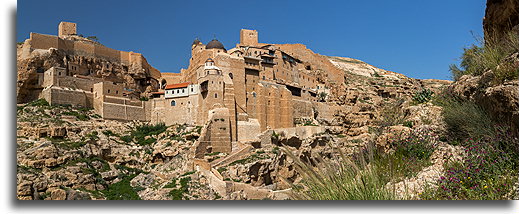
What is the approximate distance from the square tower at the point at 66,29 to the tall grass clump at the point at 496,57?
30888 millimetres

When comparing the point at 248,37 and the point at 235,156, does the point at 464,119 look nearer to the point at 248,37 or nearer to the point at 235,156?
the point at 235,156

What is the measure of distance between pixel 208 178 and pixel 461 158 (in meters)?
16.8

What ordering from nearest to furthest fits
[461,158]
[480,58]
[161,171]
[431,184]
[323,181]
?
[323,181] < [431,184] < [461,158] < [480,58] < [161,171]

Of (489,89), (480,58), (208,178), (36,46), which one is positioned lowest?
(208,178)

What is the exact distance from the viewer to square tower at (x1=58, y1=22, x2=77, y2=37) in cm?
3319

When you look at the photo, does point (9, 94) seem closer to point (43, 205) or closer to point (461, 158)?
point (43, 205)

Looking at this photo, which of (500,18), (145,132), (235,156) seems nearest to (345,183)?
(500,18)

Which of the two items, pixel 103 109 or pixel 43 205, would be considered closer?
pixel 43 205

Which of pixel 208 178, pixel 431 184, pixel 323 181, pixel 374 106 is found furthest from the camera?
pixel 374 106

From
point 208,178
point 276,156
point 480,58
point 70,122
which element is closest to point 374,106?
point 276,156

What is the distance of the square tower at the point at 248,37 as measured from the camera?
4181 cm

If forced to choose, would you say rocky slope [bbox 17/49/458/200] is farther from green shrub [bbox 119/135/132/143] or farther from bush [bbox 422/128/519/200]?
bush [bbox 422/128/519/200]

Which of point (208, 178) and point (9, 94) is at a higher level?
point (9, 94)

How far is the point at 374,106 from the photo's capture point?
36.6 m
